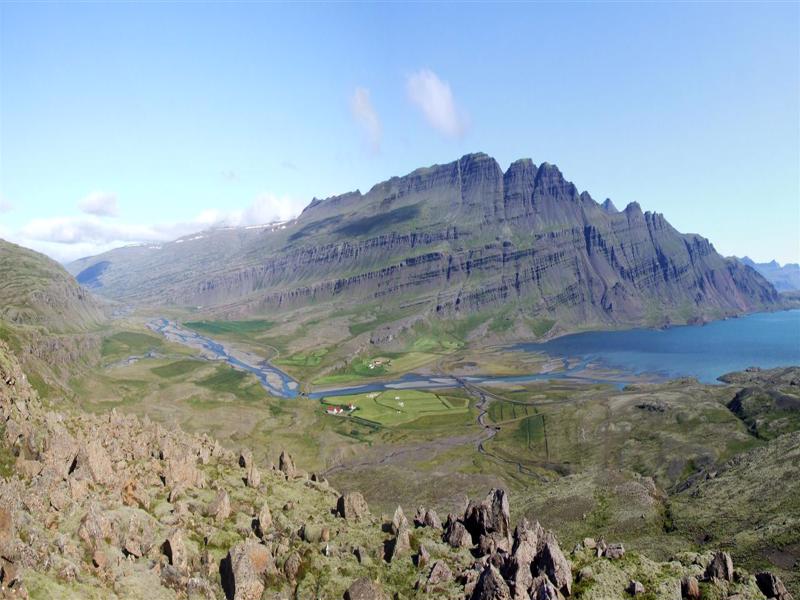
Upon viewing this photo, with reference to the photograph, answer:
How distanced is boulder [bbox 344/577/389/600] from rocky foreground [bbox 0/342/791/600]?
144 mm

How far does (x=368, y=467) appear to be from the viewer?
182 m

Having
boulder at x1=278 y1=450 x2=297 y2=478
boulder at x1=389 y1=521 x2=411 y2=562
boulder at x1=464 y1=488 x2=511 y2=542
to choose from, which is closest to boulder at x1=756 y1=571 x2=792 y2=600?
boulder at x1=464 y1=488 x2=511 y2=542

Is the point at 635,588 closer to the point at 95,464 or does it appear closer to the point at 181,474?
the point at 181,474

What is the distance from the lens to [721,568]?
65.2 meters

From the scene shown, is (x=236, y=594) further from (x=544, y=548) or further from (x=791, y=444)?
(x=791, y=444)

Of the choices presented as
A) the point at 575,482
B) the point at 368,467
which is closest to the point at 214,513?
the point at 575,482

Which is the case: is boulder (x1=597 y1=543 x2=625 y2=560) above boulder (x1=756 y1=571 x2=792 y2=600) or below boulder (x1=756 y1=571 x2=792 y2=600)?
above

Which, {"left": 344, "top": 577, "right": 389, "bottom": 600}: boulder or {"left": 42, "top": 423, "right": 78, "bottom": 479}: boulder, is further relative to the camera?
{"left": 42, "top": 423, "right": 78, "bottom": 479}: boulder

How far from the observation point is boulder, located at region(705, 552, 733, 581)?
65.0 metres

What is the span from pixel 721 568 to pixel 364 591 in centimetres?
4317

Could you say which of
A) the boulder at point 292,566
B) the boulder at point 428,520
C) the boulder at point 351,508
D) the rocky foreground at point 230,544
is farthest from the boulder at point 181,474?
the boulder at point 428,520

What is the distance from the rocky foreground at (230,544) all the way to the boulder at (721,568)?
23 cm

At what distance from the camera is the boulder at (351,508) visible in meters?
81.2

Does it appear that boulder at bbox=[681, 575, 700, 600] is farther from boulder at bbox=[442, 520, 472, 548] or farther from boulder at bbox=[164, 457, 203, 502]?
boulder at bbox=[164, 457, 203, 502]
